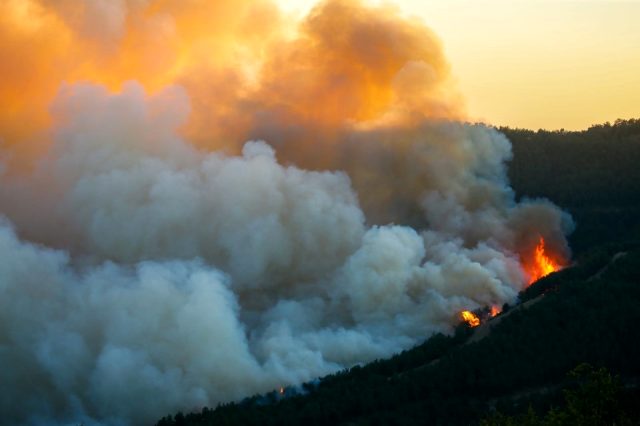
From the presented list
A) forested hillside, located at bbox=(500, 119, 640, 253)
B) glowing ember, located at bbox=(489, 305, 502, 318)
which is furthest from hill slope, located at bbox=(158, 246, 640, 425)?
forested hillside, located at bbox=(500, 119, 640, 253)

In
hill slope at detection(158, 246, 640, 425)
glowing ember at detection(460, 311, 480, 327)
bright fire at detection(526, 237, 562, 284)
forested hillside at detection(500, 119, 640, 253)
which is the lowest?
hill slope at detection(158, 246, 640, 425)

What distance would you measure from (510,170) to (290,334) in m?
50.3

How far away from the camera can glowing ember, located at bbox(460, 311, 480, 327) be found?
3736 inches

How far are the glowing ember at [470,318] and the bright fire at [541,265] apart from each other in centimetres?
1539

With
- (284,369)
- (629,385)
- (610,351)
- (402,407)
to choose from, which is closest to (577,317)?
(610,351)

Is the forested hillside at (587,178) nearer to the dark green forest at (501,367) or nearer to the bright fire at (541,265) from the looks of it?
the bright fire at (541,265)

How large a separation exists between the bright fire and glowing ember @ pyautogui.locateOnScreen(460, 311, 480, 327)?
15.4 m

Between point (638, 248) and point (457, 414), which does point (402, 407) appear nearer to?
point (457, 414)

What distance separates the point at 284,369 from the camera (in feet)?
291

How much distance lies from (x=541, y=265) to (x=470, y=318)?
18.4 m

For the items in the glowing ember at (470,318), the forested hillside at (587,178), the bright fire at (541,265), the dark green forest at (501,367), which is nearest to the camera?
the dark green forest at (501,367)

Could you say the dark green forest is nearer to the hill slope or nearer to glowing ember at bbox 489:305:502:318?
the hill slope

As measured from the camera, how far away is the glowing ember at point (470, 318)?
311 ft

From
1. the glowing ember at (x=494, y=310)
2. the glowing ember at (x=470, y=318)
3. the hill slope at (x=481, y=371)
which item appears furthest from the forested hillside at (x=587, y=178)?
the hill slope at (x=481, y=371)
